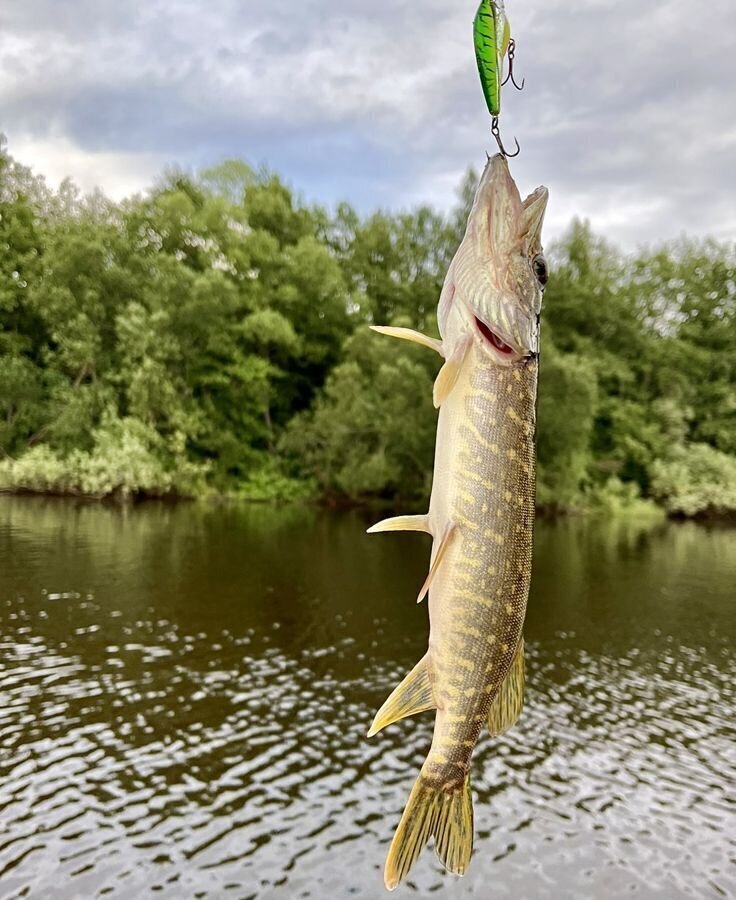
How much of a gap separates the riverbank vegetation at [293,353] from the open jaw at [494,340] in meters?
40.5

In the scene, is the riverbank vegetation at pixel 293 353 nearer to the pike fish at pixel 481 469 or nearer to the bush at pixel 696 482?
the bush at pixel 696 482

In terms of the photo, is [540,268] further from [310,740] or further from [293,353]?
[293,353]

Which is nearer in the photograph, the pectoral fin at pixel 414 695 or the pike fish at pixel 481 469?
the pike fish at pixel 481 469

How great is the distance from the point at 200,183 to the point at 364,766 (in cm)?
5804

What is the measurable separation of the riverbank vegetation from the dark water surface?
794 inches

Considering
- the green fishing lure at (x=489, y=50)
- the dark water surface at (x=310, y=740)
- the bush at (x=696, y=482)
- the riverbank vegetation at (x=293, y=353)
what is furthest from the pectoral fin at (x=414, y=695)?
the bush at (x=696, y=482)

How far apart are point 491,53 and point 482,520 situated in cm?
151

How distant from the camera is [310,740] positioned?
13508 mm

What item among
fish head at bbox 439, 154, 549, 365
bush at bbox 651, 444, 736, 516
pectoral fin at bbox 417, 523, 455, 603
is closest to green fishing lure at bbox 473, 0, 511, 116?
fish head at bbox 439, 154, 549, 365

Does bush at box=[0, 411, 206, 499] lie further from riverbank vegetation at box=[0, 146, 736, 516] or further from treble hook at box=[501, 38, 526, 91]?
treble hook at box=[501, 38, 526, 91]

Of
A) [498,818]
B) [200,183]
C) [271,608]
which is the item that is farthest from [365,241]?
[498,818]

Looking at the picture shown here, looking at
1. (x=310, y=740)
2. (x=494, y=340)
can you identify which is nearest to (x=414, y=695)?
(x=494, y=340)

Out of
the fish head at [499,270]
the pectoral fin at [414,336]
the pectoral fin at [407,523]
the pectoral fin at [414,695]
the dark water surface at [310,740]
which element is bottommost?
the dark water surface at [310,740]

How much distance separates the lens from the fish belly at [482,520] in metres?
2.48
